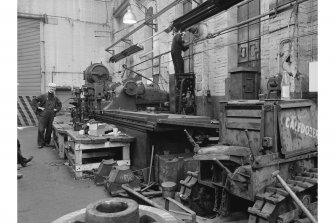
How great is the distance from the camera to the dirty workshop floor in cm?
399

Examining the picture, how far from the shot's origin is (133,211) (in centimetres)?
169

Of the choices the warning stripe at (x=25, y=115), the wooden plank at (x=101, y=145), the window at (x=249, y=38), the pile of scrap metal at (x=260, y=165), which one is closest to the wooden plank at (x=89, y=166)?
the wooden plank at (x=101, y=145)

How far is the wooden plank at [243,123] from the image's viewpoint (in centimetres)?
368

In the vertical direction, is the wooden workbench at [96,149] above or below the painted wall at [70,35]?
below

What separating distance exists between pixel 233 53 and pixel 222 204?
5676 millimetres

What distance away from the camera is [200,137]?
495 cm

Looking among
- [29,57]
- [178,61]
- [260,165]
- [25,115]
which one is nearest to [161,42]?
[178,61]

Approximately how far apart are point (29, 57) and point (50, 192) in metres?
13.0

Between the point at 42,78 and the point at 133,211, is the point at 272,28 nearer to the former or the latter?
the point at 133,211

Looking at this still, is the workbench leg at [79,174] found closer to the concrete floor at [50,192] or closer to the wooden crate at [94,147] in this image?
the wooden crate at [94,147]

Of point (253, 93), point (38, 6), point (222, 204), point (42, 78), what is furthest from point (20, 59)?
point (222, 204)

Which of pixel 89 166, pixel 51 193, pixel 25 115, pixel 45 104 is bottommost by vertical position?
pixel 51 193

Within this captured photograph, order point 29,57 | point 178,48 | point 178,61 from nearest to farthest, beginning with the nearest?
point 178,48 < point 178,61 < point 29,57

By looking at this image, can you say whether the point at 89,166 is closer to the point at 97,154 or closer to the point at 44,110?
the point at 97,154
